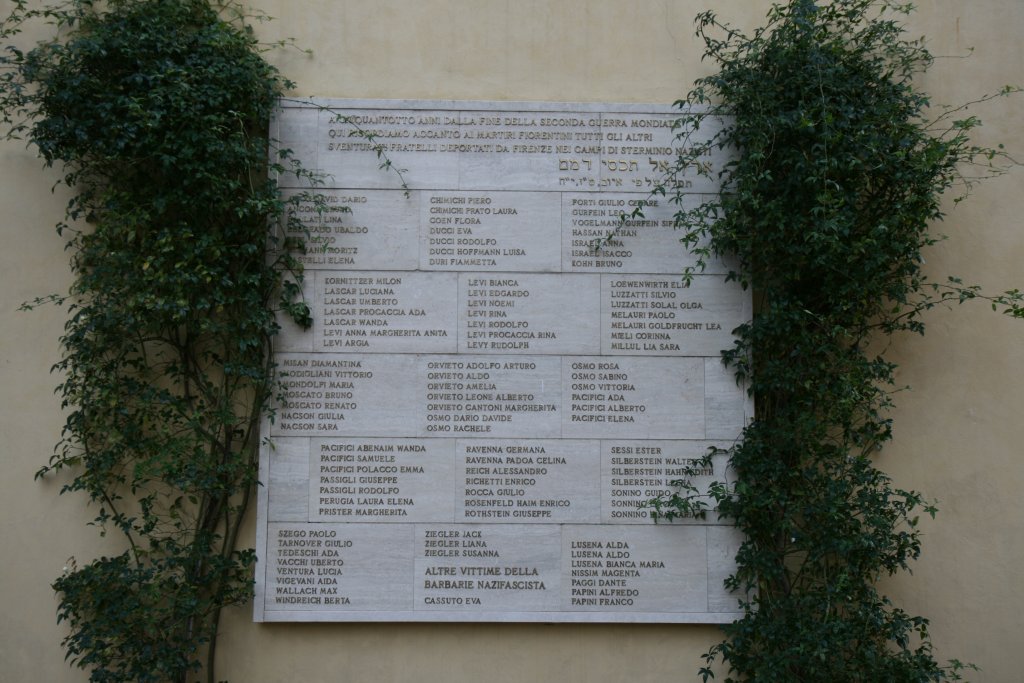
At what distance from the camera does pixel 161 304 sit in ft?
16.8

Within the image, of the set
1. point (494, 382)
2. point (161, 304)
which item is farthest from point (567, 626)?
point (161, 304)

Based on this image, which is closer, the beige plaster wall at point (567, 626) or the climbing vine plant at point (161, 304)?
the climbing vine plant at point (161, 304)

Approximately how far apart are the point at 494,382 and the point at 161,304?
1.97 meters

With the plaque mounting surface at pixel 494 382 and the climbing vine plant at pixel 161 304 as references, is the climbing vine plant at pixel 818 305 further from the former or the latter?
the climbing vine plant at pixel 161 304

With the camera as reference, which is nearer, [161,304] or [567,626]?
[161,304]

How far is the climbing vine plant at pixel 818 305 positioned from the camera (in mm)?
5121

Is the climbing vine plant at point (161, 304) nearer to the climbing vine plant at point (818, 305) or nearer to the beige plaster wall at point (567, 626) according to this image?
the beige plaster wall at point (567, 626)

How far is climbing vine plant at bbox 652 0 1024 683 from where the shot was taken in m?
5.12

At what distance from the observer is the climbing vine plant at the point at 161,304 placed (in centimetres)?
516

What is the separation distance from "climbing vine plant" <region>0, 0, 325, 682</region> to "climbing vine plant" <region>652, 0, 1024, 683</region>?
2551 millimetres

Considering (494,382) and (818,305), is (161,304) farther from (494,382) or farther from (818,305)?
(818,305)

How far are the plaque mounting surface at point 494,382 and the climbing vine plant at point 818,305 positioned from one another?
18cm

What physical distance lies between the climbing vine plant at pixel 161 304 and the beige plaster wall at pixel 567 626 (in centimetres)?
22

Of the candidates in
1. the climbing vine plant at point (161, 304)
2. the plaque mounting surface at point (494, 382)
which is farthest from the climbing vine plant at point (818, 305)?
the climbing vine plant at point (161, 304)
